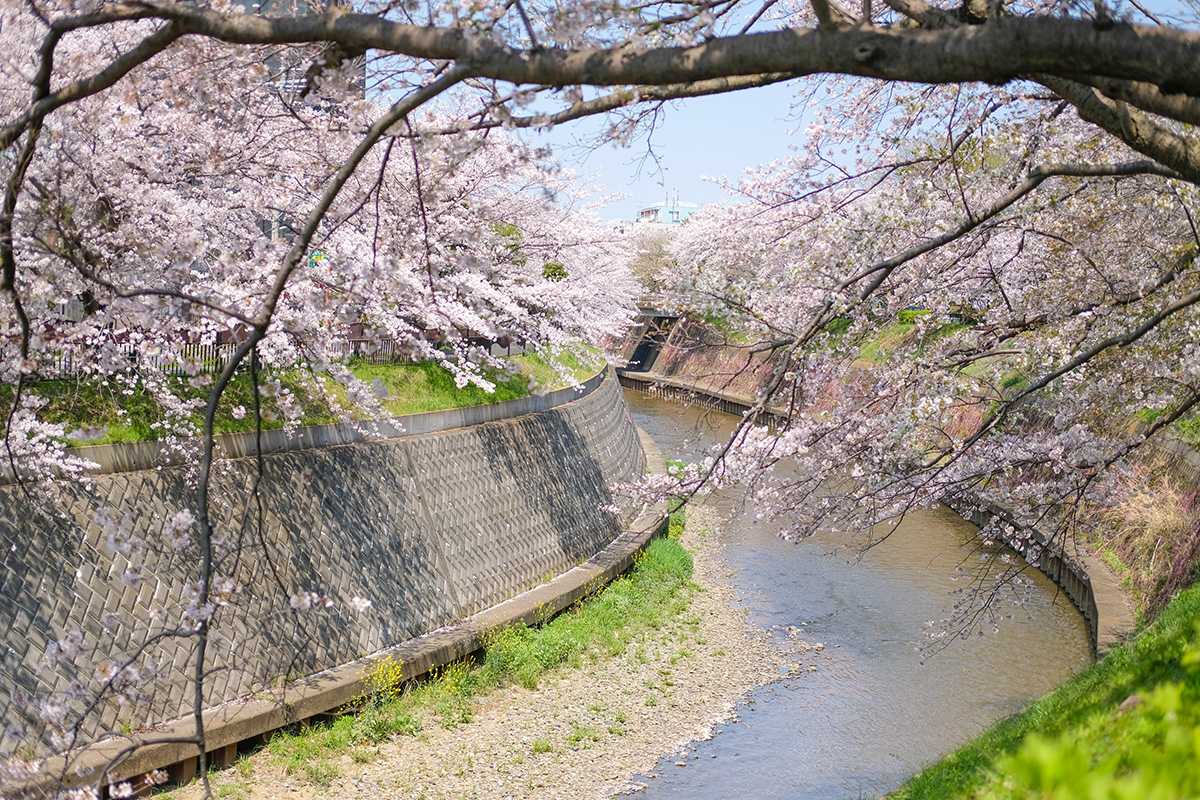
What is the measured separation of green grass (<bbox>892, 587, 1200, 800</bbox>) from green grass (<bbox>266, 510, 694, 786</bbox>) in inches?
215

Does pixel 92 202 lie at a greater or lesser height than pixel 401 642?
greater

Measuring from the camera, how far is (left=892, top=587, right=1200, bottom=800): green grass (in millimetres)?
1346

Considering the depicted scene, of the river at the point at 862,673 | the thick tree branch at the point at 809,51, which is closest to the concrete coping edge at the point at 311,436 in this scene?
the thick tree branch at the point at 809,51

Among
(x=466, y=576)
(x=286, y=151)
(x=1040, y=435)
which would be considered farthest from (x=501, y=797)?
(x=286, y=151)

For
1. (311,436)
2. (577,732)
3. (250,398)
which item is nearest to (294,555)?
(311,436)

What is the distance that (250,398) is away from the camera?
37.5 feet

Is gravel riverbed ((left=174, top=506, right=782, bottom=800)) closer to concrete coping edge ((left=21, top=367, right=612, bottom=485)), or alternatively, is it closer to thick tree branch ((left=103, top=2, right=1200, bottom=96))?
concrete coping edge ((left=21, top=367, right=612, bottom=485))

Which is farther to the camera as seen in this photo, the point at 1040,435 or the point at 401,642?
the point at 401,642

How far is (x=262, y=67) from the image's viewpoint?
560 centimetres

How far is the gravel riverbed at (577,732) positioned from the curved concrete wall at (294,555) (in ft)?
4.26

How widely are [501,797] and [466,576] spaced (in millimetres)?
4239

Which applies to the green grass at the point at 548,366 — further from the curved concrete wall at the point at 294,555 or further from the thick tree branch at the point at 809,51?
the thick tree branch at the point at 809,51

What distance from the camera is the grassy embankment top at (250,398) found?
945cm

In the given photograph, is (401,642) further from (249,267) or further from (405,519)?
(249,267)
